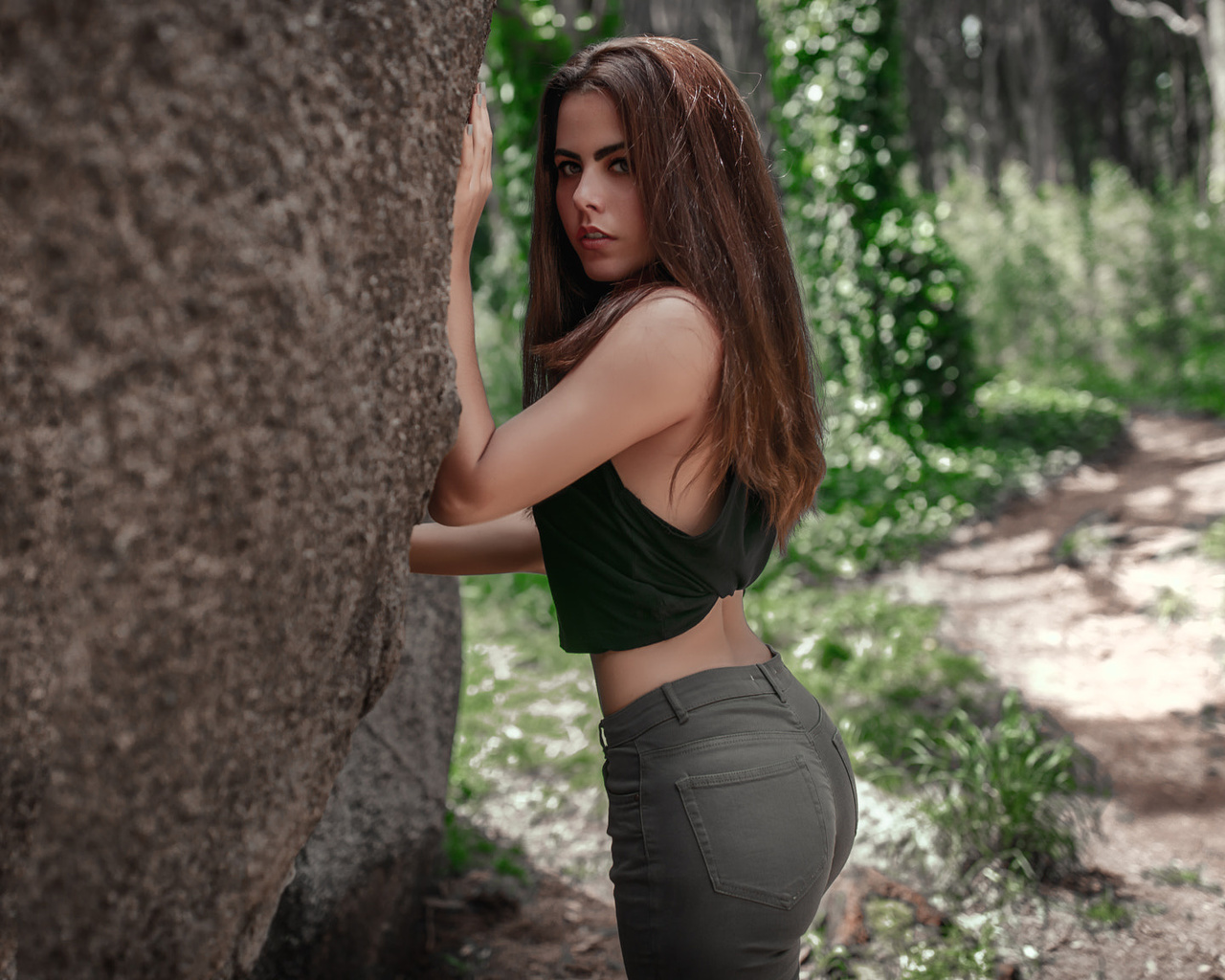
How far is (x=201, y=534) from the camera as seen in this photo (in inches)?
36.2

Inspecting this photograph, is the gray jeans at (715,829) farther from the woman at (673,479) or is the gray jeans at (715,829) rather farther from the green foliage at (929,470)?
the green foliage at (929,470)

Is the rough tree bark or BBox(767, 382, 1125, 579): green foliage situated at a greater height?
the rough tree bark

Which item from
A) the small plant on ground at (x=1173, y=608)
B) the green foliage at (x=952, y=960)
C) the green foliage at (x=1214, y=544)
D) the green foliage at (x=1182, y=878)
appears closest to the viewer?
the green foliage at (x=952, y=960)

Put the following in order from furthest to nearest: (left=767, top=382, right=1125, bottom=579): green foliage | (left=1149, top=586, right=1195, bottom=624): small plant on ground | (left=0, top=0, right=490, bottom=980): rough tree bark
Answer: (left=767, top=382, right=1125, bottom=579): green foliage → (left=1149, top=586, right=1195, bottom=624): small plant on ground → (left=0, top=0, right=490, bottom=980): rough tree bark

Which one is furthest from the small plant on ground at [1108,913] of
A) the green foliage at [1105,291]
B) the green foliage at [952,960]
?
the green foliage at [1105,291]

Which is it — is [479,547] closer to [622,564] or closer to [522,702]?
[622,564]

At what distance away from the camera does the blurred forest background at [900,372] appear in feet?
11.6

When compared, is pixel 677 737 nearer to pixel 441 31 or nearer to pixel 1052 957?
pixel 441 31

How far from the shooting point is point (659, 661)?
1385 millimetres

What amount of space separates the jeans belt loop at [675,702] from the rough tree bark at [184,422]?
0.48 m

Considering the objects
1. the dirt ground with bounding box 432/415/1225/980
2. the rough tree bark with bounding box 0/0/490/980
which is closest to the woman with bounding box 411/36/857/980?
the rough tree bark with bounding box 0/0/490/980

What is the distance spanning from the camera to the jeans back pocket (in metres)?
1.25

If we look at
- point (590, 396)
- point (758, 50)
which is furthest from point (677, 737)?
point (758, 50)

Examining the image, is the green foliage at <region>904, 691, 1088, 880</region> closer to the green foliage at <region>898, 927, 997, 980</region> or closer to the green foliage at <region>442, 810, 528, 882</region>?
the green foliage at <region>898, 927, 997, 980</region>
